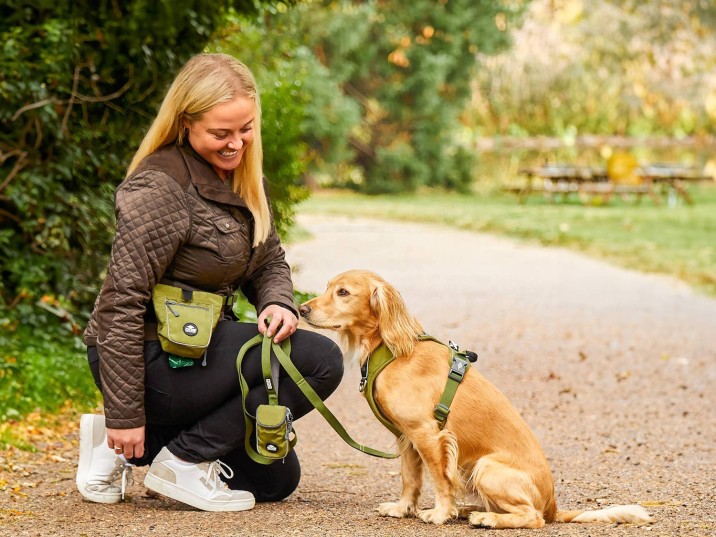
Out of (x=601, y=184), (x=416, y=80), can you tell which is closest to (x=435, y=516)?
(x=601, y=184)

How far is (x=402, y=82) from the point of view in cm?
3303

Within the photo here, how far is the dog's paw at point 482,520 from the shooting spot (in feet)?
13.2

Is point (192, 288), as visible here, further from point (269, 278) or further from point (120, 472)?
point (120, 472)

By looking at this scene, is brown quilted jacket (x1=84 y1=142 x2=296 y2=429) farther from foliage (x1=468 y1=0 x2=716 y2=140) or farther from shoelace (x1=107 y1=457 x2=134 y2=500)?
foliage (x1=468 y1=0 x2=716 y2=140)

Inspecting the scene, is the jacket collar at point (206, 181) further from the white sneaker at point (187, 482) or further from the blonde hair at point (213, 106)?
the white sneaker at point (187, 482)

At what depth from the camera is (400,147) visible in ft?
108

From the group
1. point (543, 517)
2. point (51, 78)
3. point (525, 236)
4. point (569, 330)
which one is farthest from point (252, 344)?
point (525, 236)

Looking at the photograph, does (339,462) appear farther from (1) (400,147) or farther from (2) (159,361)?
(1) (400,147)

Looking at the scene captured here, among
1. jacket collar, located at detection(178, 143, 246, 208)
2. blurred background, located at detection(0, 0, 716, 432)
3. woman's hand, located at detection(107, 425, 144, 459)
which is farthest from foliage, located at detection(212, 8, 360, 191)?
woman's hand, located at detection(107, 425, 144, 459)

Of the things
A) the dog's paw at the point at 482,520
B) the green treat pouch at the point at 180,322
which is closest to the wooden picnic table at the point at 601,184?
the dog's paw at the point at 482,520

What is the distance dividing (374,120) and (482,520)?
30.6 m

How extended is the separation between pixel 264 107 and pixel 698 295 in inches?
265

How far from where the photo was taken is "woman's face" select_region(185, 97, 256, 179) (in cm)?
413

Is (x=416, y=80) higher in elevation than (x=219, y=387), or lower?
higher
